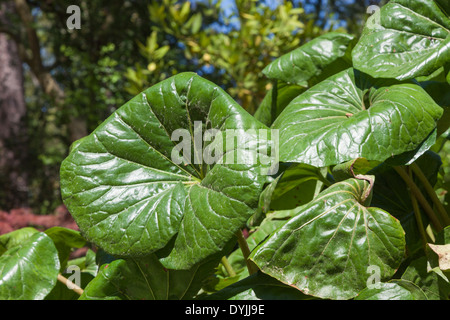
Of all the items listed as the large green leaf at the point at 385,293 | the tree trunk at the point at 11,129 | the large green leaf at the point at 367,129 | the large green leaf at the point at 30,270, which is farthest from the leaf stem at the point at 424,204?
the tree trunk at the point at 11,129

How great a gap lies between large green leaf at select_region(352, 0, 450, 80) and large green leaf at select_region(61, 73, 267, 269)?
37 centimetres

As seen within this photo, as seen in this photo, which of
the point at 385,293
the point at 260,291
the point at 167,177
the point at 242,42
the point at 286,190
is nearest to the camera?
the point at 385,293

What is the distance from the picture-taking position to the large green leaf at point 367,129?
85 centimetres

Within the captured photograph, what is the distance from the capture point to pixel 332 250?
31.1 inches

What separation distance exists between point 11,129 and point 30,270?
6.09 m

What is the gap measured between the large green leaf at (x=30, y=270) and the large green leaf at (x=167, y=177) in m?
0.23

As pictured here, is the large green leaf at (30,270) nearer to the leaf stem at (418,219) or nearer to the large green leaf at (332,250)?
the large green leaf at (332,250)

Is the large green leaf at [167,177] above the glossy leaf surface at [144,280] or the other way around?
above

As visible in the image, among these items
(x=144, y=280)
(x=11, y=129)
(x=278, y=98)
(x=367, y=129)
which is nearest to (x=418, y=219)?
(x=367, y=129)

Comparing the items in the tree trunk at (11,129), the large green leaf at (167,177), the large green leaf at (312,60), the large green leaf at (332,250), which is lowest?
the tree trunk at (11,129)

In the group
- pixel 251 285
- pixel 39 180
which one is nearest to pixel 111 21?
pixel 39 180

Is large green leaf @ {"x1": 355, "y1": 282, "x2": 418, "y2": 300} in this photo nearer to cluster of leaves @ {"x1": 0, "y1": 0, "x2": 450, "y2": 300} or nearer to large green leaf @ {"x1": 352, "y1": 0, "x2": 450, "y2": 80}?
cluster of leaves @ {"x1": 0, "y1": 0, "x2": 450, "y2": 300}

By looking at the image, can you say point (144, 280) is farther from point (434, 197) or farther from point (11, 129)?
point (11, 129)

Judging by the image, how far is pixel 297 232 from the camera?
2.61ft
